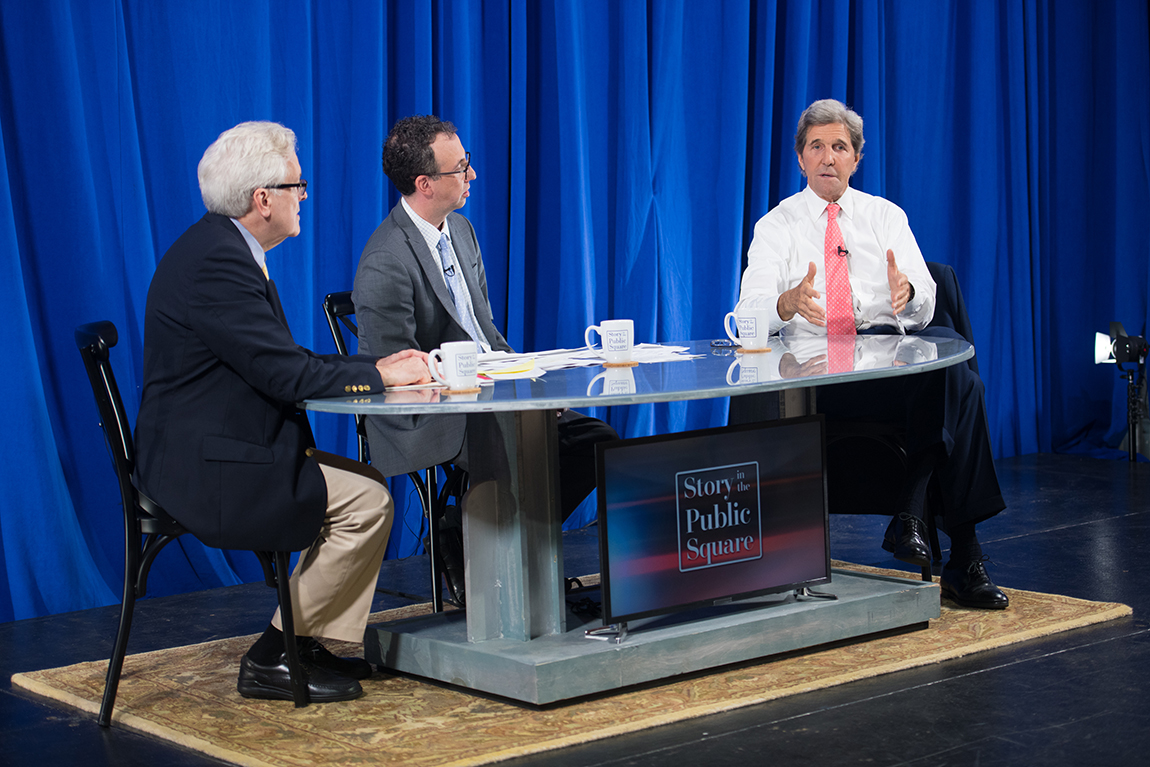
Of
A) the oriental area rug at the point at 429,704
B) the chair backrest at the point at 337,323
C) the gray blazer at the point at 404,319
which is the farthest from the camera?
the chair backrest at the point at 337,323

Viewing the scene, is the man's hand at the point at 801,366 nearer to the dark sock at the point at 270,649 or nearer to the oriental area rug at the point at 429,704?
the oriental area rug at the point at 429,704

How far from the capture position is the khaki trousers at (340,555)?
256cm

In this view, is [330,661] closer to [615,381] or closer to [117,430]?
[117,430]

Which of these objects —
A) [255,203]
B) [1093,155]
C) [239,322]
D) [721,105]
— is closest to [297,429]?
[239,322]

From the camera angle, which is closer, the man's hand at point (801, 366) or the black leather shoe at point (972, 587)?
the man's hand at point (801, 366)

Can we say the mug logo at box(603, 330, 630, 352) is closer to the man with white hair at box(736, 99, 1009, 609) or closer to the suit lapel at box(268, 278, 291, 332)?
the man with white hair at box(736, 99, 1009, 609)

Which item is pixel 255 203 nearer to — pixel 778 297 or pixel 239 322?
pixel 239 322

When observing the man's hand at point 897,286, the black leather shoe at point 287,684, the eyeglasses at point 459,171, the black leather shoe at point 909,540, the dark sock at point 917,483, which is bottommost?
the black leather shoe at point 287,684

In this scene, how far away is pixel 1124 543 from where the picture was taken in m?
4.02

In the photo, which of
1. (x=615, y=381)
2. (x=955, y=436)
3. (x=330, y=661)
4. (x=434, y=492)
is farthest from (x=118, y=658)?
(x=955, y=436)

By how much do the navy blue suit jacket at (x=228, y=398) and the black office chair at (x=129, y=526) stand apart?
5 centimetres

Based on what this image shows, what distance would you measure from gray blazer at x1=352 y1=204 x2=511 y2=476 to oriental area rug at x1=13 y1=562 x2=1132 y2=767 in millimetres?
501

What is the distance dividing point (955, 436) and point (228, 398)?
1.76 meters

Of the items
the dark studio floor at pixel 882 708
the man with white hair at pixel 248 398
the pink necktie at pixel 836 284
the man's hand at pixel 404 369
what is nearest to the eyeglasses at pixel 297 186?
the man with white hair at pixel 248 398
